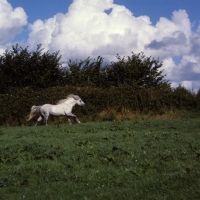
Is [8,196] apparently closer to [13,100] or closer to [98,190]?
[98,190]

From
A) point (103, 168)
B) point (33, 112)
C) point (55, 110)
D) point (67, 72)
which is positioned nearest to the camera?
point (103, 168)

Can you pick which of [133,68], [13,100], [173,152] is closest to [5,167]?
[173,152]

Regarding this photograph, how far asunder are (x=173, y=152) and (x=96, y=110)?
18479 mm

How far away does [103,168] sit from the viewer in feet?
38.1

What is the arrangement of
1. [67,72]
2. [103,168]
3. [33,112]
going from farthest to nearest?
[67,72]
[33,112]
[103,168]

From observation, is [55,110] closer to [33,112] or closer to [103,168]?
[33,112]

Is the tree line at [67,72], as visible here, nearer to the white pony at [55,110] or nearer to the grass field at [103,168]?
the white pony at [55,110]

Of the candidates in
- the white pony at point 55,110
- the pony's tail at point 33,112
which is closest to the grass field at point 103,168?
the white pony at point 55,110

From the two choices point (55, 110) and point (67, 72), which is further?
point (67, 72)

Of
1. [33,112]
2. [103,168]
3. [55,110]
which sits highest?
[55,110]

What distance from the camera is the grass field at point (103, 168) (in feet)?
29.7

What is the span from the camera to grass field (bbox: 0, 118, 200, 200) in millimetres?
9047

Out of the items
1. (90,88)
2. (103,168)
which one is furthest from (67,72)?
(103,168)

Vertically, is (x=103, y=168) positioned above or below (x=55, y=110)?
below
